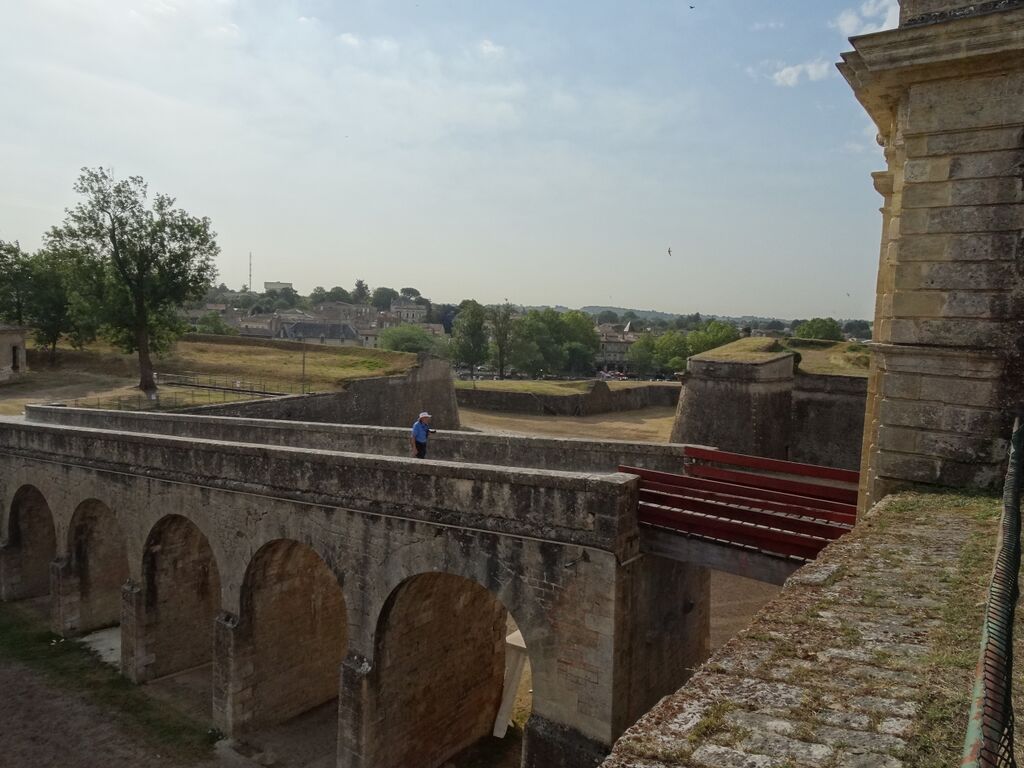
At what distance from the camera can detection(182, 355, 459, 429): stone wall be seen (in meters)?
26.9

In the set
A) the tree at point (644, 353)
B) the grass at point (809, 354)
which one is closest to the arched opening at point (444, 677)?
the grass at point (809, 354)

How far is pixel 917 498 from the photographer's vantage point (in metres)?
6.61

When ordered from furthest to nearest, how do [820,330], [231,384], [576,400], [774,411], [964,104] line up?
[820,330] < [576,400] < [231,384] < [774,411] < [964,104]

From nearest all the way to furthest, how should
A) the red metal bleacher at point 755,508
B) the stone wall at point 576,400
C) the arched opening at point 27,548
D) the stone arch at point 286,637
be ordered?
the red metal bleacher at point 755,508 < the stone arch at point 286,637 < the arched opening at point 27,548 < the stone wall at point 576,400

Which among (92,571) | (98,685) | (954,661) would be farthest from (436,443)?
(954,661)

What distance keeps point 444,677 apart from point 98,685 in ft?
23.7

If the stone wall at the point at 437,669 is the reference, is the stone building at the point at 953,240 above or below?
above

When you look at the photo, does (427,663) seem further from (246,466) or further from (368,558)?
(246,466)

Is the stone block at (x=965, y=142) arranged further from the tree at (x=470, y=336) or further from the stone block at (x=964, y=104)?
the tree at (x=470, y=336)

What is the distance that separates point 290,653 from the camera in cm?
1316

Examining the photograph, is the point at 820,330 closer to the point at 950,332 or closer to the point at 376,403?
the point at 376,403

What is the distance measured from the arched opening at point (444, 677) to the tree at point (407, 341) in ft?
224

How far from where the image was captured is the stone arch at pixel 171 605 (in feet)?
45.9

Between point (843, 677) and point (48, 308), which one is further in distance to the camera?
point (48, 308)
